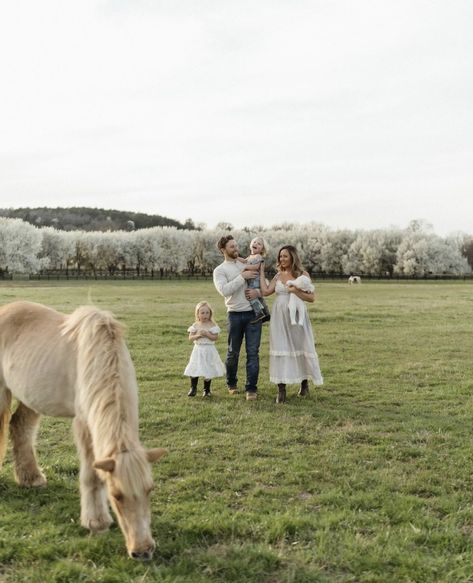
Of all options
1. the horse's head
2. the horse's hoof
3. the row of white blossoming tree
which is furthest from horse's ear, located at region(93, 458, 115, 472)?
the row of white blossoming tree

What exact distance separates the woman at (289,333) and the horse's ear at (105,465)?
553 centimetres

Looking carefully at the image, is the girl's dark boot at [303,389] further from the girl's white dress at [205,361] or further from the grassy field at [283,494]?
the girl's white dress at [205,361]

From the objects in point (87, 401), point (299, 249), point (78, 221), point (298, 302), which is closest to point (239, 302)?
point (298, 302)

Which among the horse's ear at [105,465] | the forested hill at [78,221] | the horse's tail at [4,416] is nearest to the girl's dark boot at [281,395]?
the horse's tail at [4,416]

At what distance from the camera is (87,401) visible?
14.5ft

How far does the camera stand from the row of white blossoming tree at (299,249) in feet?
320

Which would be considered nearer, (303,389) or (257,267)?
(257,267)

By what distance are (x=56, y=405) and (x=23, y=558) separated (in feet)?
4.26

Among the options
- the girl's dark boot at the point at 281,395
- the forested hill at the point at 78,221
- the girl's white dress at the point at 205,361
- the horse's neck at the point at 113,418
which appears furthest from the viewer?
the forested hill at the point at 78,221

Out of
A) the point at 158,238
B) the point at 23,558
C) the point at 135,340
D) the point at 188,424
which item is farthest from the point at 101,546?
the point at 158,238

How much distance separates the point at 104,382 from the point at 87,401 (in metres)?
0.23

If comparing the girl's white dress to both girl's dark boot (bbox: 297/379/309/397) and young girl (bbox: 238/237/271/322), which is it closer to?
young girl (bbox: 238/237/271/322)

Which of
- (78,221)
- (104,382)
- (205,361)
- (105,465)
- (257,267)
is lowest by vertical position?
(205,361)

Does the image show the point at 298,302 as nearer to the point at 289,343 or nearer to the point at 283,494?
the point at 289,343
